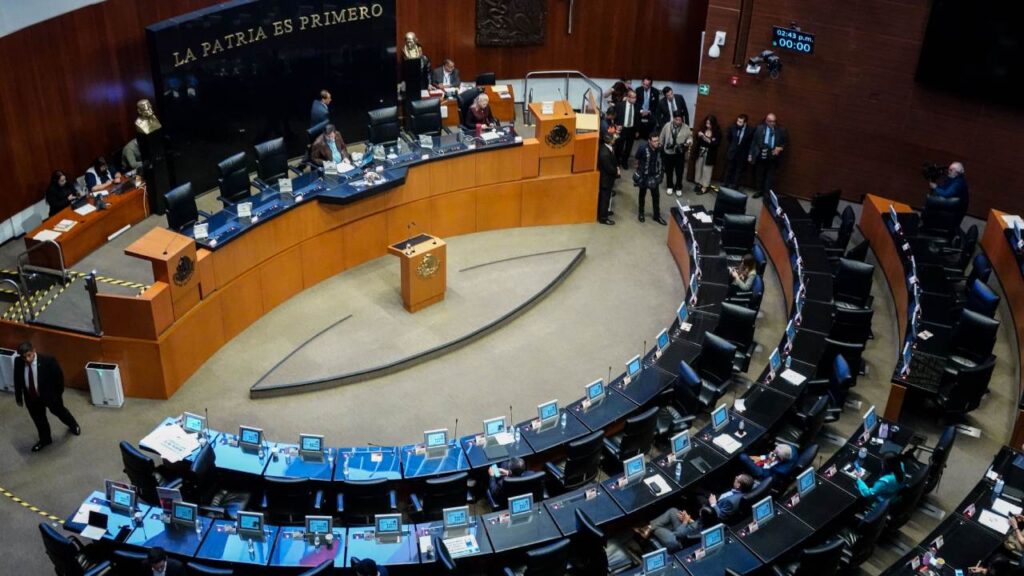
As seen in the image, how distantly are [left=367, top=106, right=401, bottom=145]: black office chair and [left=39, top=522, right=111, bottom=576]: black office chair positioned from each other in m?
8.22

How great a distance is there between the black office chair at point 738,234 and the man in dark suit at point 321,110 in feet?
21.0

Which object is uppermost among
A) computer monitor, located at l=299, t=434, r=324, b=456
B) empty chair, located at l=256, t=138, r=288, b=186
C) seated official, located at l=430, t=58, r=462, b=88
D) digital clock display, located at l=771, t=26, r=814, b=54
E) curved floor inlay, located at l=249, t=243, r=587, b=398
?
digital clock display, located at l=771, t=26, r=814, b=54

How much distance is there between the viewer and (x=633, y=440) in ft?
36.1

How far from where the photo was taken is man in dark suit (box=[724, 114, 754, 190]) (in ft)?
57.8

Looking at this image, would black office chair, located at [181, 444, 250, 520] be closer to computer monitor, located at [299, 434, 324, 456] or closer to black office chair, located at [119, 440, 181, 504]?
black office chair, located at [119, 440, 181, 504]

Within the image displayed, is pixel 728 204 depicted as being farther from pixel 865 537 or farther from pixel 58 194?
pixel 58 194

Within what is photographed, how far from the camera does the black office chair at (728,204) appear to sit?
15953 mm

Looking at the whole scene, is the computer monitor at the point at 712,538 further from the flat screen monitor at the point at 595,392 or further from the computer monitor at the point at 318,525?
the computer monitor at the point at 318,525

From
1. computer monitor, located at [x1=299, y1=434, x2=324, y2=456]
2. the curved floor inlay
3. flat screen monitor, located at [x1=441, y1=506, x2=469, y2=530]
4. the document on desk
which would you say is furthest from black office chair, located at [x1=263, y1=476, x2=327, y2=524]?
the curved floor inlay

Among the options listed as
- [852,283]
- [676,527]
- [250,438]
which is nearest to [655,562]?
[676,527]

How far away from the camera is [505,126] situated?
16922 mm

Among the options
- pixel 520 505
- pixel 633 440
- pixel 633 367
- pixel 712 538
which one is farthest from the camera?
pixel 633 367

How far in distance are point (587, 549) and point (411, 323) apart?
554 cm

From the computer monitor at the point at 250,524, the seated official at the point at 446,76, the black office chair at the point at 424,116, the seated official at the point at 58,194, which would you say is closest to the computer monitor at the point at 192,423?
the computer monitor at the point at 250,524
